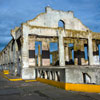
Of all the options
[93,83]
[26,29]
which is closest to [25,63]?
[26,29]

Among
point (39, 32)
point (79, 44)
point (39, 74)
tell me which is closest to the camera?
point (39, 74)

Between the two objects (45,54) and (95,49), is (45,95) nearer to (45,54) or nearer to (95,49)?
(45,54)

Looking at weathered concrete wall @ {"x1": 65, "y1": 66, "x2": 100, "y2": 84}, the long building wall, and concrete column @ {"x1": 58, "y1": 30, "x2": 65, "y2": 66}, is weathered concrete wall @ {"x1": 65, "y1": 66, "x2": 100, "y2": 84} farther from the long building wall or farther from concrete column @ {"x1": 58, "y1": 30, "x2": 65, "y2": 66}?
concrete column @ {"x1": 58, "y1": 30, "x2": 65, "y2": 66}

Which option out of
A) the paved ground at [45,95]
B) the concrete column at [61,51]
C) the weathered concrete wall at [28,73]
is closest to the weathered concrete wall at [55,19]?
the concrete column at [61,51]

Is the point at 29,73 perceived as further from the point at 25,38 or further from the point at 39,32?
the point at 39,32

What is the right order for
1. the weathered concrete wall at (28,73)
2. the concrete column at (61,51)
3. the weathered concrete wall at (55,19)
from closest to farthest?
1. the weathered concrete wall at (28,73)
2. the concrete column at (61,51)
3. the weathered concrete wall at (55,19)

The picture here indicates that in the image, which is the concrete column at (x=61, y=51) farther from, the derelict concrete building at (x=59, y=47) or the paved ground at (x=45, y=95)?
the paved ground at (x=45, y=95)

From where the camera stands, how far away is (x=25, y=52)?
15.2m

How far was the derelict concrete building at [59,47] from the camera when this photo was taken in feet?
26.4

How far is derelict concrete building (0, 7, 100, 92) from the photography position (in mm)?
8055

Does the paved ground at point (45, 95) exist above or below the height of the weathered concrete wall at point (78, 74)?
below

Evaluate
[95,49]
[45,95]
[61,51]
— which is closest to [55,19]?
[61,51]

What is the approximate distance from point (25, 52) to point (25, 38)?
1518mm

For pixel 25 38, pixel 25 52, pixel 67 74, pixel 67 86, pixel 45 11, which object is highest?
pixel 45 11
